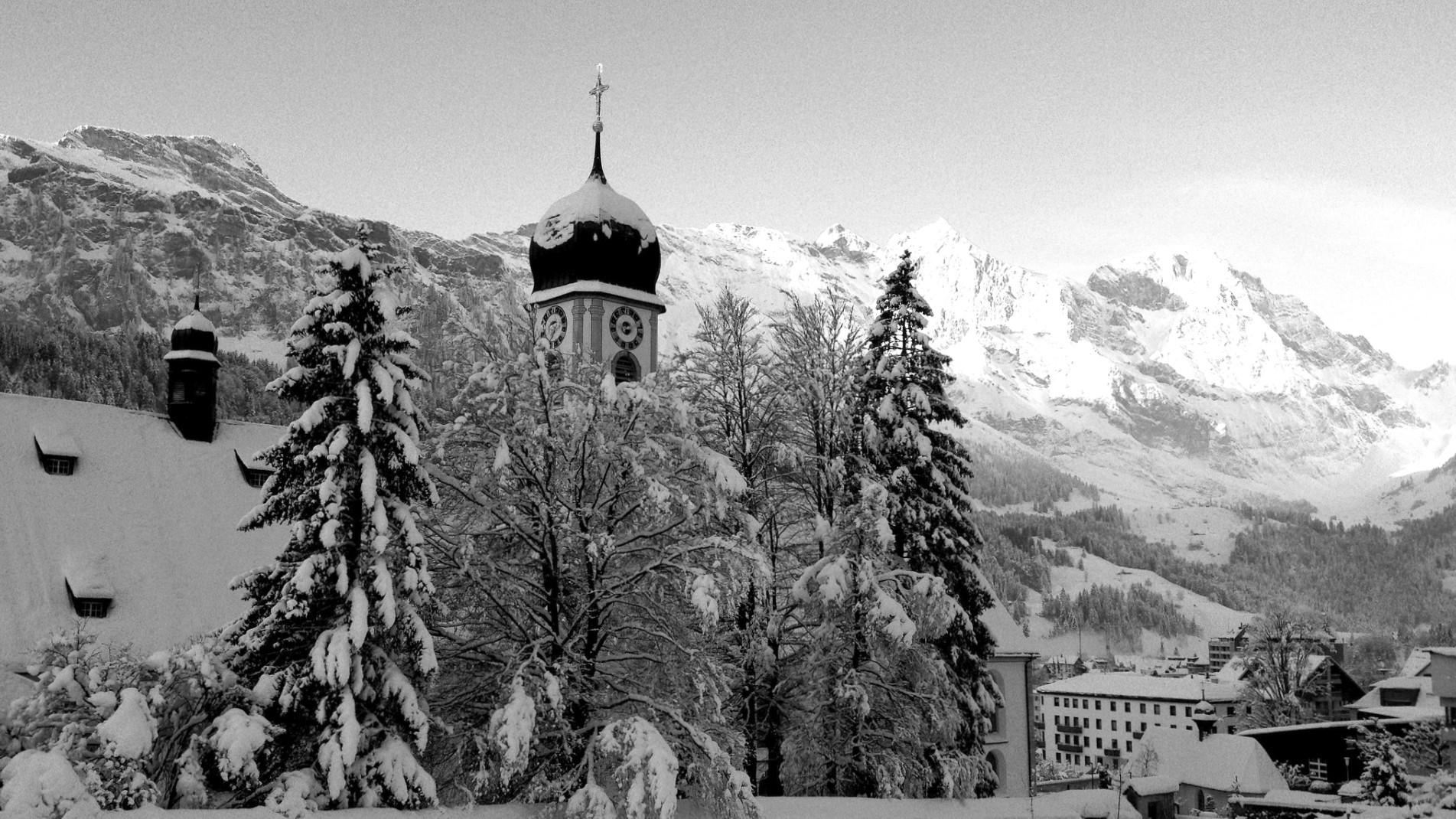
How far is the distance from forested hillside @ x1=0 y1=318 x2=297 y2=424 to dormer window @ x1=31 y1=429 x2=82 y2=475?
99012 millimetres

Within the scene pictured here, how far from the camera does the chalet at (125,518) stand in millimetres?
27422

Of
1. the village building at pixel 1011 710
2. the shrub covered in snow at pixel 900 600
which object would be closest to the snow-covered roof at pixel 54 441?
the shrub covered in snow at pixel 900 600

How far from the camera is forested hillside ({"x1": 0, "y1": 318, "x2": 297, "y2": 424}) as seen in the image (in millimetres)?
136750

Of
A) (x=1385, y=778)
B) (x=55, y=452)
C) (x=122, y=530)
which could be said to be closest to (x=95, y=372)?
(x=55, y=452)

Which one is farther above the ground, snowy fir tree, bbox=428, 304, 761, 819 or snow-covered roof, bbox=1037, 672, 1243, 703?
snowy fir tree, bbox=428, 304, 761, 819

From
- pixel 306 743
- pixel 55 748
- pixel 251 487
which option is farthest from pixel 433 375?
pixel 251 487

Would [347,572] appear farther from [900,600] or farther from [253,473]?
[253,473]

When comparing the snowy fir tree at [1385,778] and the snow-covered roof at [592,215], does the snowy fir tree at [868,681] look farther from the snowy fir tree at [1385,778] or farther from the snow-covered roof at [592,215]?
the snow-covered roof at [592,215]

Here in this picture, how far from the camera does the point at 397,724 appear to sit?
702 inches

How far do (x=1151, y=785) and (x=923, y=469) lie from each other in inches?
1044

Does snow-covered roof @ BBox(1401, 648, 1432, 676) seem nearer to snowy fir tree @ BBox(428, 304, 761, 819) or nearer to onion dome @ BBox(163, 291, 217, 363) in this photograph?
onion dome @ BBox(163, 291, 217, 363)

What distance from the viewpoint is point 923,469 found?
2869 centimetres

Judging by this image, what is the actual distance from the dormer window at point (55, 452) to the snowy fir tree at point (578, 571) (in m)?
14.2

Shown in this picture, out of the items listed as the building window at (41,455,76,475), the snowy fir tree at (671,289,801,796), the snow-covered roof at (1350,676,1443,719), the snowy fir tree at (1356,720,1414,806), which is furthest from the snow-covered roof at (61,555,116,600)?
the snow-covered roof at (1350,676,1443,719)
